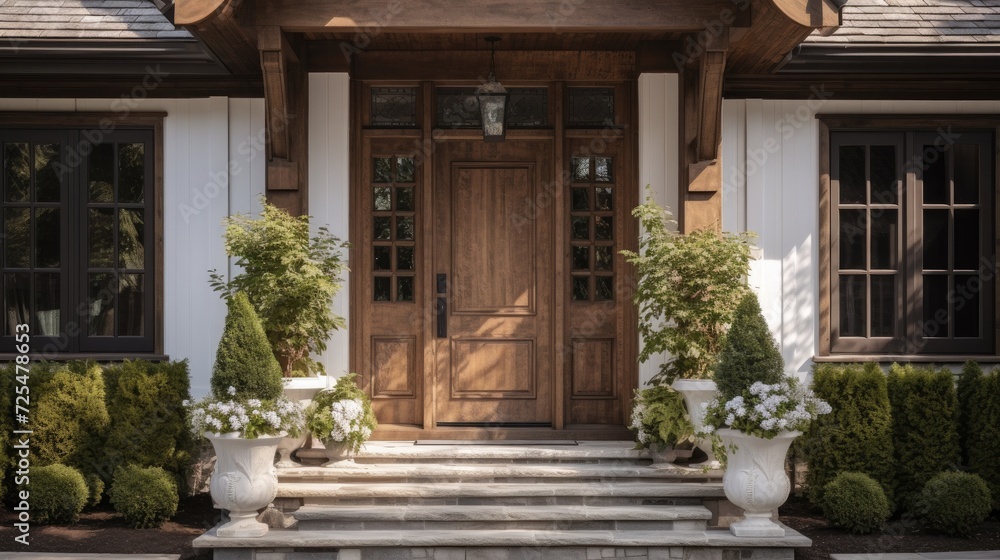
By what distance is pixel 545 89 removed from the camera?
8.00m

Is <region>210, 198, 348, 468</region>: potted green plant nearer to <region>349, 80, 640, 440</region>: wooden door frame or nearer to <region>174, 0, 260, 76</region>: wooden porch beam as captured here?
<region>349, 80, 640, 440</region>: wooden door frame

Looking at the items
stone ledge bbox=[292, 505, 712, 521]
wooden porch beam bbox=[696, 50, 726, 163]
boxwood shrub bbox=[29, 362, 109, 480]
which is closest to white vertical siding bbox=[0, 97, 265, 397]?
boxwood shrub bbox=[29, 362, 109, 480]

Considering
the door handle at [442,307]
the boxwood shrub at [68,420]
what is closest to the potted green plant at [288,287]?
the door handle at [442,307]

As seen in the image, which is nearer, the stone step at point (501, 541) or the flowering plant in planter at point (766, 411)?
the flowering plant in planter at point (766, 411)

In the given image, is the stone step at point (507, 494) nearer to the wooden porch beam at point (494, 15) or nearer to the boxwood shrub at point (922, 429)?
the boxwood shrub at point (922, 429)

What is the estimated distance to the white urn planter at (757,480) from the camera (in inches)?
245

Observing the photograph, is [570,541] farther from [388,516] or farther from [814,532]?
[814,532]

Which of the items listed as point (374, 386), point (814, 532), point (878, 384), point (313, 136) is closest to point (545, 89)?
point (313, 136)

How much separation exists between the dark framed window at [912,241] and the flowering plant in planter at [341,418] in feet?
12.1

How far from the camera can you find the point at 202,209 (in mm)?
7828

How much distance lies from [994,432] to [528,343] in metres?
3.46

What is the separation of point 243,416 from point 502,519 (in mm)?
1762

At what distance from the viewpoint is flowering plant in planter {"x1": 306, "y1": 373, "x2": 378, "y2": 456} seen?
274 inches

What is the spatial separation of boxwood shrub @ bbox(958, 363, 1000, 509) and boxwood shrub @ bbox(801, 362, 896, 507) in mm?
592
